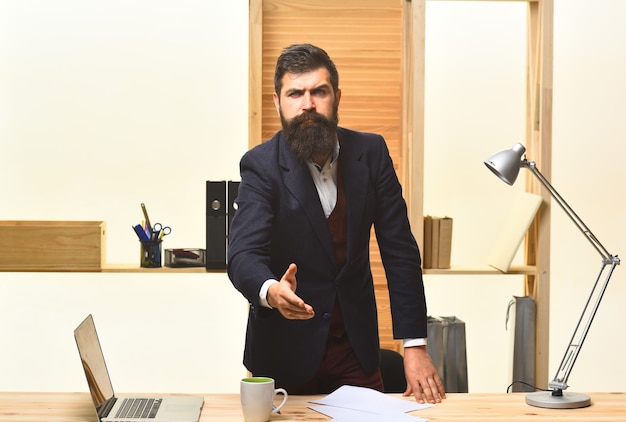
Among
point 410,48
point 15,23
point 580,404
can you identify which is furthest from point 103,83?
point 580,404

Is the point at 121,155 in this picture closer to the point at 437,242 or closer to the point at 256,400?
the point at 437,242

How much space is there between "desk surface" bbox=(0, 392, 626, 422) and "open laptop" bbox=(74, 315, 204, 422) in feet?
0.13

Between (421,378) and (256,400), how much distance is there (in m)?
0.52

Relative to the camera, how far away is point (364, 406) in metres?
2.20

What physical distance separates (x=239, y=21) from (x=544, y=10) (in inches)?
68.9

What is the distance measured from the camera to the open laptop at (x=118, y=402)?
206 cm

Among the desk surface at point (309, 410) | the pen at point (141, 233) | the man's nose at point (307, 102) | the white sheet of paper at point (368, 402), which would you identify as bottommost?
the desk surface at point (309, 410)

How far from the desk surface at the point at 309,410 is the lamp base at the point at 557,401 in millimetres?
15

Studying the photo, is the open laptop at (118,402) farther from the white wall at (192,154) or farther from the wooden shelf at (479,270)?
the white wall at (192,154)

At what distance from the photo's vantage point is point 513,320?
378 cm

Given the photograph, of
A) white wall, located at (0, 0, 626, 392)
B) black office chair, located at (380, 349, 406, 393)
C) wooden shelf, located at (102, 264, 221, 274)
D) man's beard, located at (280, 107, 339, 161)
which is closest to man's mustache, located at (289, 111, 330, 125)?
man's beard, located at (280, 107, 339, 161)

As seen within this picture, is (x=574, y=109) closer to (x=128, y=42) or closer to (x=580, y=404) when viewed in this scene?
(x=128, y=42)

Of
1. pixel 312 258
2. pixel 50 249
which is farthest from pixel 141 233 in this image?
pixel 312 258

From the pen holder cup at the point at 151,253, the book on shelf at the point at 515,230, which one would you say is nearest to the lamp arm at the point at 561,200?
the book on shelf at the point at 515,230
